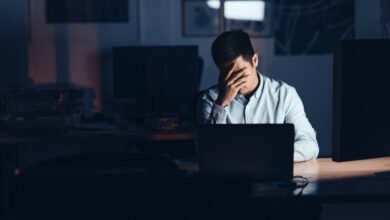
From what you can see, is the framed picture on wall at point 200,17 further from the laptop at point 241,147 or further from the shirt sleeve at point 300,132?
the laptop at point 241,147

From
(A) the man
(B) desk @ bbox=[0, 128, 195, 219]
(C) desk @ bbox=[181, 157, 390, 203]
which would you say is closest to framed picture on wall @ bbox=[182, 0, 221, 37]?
(B) desk @ bbox=[0, 128, 195, 219]

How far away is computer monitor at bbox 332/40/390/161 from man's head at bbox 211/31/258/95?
93cm

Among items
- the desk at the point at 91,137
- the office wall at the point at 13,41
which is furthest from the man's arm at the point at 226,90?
the office wall at the point at 13,41

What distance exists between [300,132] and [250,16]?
3258 millimetres

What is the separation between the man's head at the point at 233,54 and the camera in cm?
310

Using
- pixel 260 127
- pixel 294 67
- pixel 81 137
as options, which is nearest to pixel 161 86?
pixel 81 137

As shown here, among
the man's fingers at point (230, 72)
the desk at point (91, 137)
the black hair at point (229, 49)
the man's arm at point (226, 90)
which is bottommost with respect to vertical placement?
the desk at point (91, 137)

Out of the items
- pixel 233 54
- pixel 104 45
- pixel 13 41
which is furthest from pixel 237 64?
pixel 13 41

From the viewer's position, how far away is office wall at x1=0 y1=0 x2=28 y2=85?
5.84 meters

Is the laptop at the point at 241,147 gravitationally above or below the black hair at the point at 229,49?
below

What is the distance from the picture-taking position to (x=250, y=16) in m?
6.15

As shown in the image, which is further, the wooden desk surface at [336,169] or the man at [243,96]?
the man at [243,96]

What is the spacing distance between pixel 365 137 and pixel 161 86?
8.00ft

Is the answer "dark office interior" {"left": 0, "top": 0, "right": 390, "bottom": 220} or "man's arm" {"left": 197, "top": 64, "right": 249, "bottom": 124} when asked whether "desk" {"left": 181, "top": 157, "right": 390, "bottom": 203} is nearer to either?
"dark office interior" {"left": 0, "top": 0, "right": 390, "bottom": 220}
